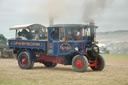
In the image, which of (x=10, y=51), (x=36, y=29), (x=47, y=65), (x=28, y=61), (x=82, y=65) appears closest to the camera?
(x=82, y=65)

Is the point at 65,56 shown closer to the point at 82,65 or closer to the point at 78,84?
the point at 82,65

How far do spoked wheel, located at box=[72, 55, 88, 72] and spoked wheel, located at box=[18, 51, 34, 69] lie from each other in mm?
3063

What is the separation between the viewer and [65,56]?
622 inches

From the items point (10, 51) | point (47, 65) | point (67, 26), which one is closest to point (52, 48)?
point (67, 26)

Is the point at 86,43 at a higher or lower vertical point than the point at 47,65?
higher

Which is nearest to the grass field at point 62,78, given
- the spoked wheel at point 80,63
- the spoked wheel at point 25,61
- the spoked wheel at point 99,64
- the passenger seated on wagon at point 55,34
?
the spoked wheel at point 80,63

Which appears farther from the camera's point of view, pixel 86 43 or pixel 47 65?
pixel 47 65

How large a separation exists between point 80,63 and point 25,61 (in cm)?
386

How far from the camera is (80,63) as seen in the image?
14.8 meters

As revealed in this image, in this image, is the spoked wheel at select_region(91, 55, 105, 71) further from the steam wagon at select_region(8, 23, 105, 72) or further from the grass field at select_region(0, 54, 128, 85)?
the grass field at select_region(0, 54, 128, 85)

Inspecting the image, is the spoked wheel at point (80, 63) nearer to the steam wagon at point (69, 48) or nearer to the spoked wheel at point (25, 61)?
the steam wagon at point (69, 48)

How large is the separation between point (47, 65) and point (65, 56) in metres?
2.99

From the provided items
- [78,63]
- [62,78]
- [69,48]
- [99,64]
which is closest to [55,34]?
[69,48]

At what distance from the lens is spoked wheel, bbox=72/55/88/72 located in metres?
14.6
